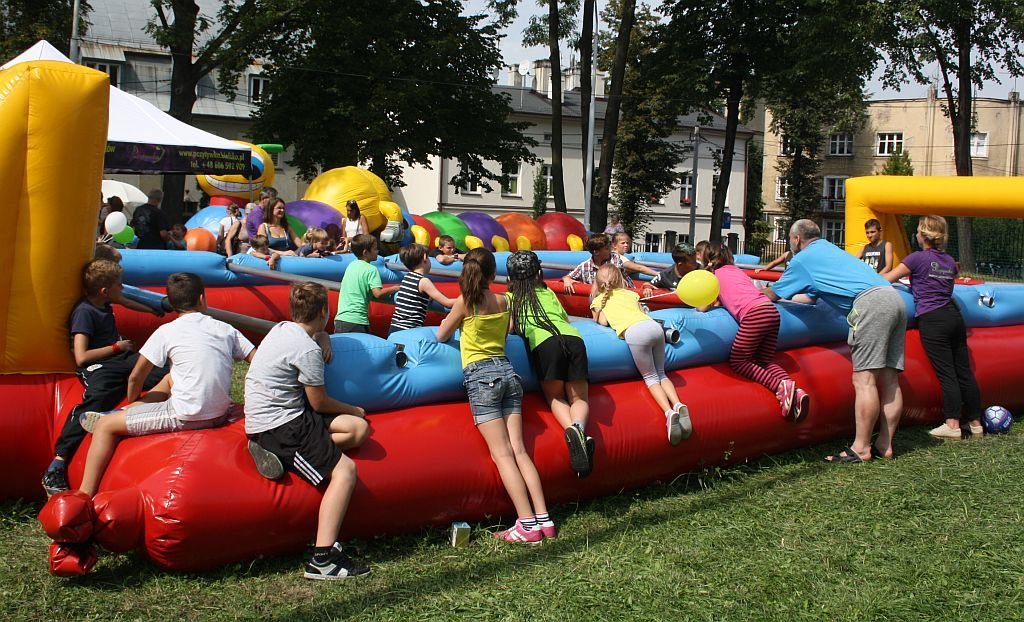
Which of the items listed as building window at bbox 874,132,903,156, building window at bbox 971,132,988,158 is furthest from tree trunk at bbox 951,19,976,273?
building window at bbox 874,132,903,156

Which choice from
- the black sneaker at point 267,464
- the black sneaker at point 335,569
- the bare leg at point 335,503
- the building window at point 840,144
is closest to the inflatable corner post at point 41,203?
the black sneaker at point 267,464

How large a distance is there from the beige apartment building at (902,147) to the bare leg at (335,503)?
46132 millimetres

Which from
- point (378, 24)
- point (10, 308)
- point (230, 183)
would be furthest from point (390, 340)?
point (378, 24)

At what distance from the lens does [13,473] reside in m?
4.88

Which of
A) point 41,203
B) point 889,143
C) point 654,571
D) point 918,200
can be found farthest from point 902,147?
point 41,203

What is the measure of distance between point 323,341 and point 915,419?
16.2ft

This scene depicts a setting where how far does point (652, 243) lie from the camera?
154 ft

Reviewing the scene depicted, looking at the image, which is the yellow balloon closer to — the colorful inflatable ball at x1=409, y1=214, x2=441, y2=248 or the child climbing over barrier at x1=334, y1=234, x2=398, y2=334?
the child climbing over barrier at x1=334, y1=234, x2=398, y2=334

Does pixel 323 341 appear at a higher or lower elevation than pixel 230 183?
lower

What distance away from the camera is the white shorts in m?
4.45

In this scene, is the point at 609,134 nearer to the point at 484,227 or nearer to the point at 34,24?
the point at 484,227

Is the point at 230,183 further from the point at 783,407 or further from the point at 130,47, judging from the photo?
the point at 130,47

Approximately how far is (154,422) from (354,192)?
10.2 meters

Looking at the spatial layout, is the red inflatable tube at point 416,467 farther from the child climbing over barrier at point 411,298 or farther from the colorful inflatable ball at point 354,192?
the colorful inflatable ball at point 354,192
